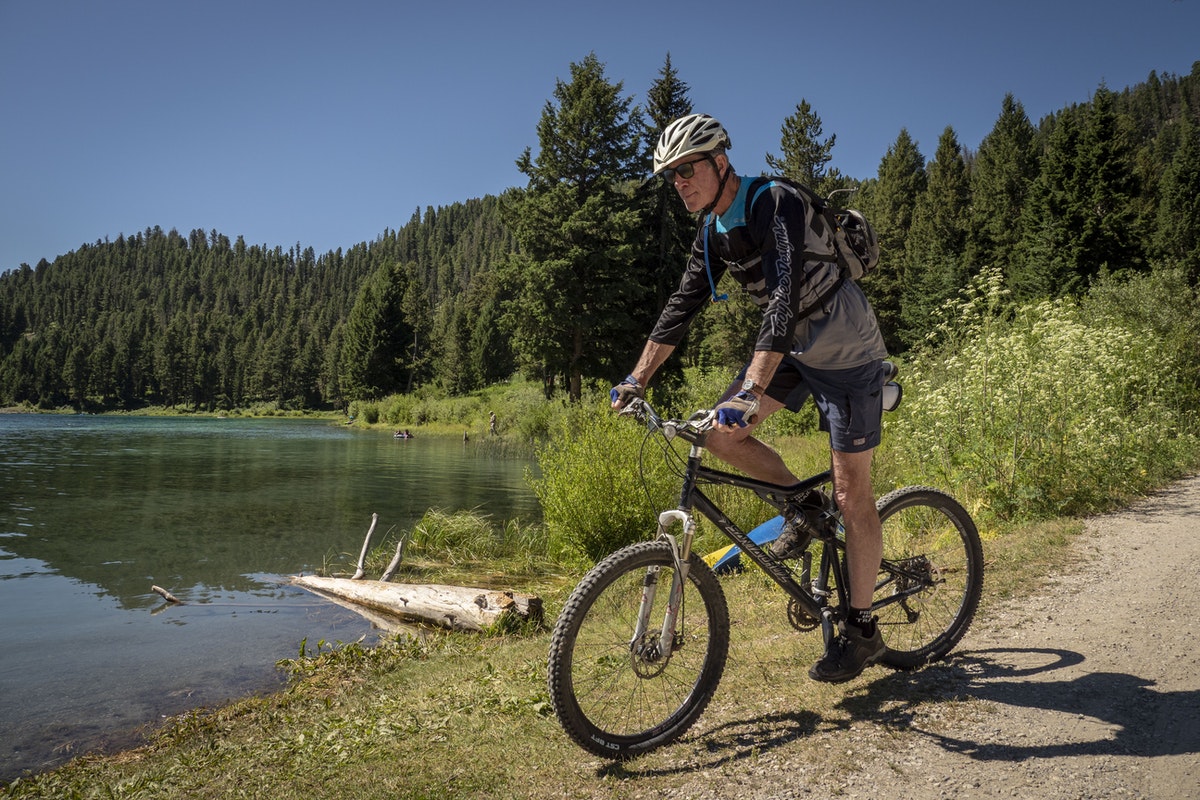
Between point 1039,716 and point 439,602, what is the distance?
5.88 meters

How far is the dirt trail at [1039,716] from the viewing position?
8.55 feet

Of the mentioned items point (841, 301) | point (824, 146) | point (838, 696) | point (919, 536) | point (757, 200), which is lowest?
point (838, 696)

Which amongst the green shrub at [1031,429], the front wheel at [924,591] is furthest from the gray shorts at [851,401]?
the green shrub at [1031,429]

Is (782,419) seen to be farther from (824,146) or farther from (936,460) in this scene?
(824,146)

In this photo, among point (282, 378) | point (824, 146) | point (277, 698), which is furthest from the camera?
point (282, 378)

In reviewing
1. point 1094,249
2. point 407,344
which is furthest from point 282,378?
point 1094,249

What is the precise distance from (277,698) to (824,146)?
48274 millimetres

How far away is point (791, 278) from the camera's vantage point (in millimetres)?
2902

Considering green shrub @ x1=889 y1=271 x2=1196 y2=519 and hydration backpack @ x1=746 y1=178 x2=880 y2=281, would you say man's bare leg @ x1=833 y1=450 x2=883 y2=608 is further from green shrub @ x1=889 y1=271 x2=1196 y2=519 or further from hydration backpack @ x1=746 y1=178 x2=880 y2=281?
green shrub @ x1=889 y1=271 x2=1196 y2=519

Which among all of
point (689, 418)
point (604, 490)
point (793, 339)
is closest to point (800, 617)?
point (689, 418)

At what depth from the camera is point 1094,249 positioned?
136ft

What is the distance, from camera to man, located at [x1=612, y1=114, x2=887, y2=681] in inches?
115

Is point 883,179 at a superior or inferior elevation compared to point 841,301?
superior

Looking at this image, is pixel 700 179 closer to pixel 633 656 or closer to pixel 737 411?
pixel 737 411
